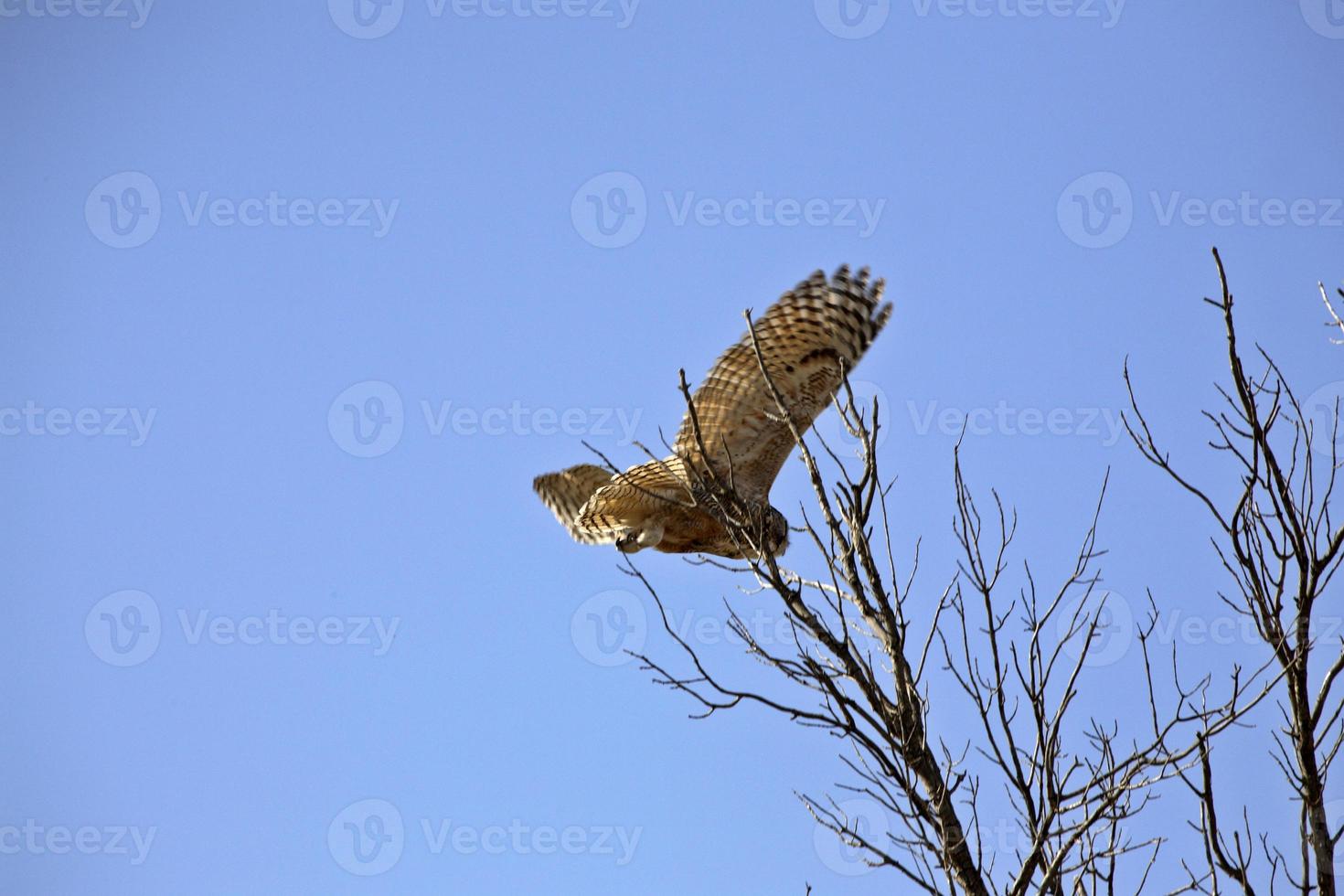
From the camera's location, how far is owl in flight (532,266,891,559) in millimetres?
7707

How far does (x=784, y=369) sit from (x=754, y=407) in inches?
13.9

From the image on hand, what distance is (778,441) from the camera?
25.9ft

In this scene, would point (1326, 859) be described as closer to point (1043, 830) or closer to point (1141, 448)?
point (1043, 830)

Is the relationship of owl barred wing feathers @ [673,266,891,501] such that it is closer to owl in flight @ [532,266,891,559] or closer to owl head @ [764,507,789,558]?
owl in flight @ [532,266,891,559]

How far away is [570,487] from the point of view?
28.4 feet

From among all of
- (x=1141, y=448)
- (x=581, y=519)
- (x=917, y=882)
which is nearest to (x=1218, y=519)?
(x=1141, y=448)

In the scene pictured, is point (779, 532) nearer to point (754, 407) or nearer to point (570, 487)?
point (754, 407)

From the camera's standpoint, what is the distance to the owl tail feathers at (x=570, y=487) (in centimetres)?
861

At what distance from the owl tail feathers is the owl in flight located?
436mm

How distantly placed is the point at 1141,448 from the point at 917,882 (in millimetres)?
1708

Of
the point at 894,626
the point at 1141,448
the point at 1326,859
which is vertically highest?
the point at 1141,448

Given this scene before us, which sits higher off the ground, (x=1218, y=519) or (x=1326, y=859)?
(x=1218, y=519)

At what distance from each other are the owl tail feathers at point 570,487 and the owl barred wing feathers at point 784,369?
996 mm

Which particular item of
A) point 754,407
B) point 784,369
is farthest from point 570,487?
point 784,369
